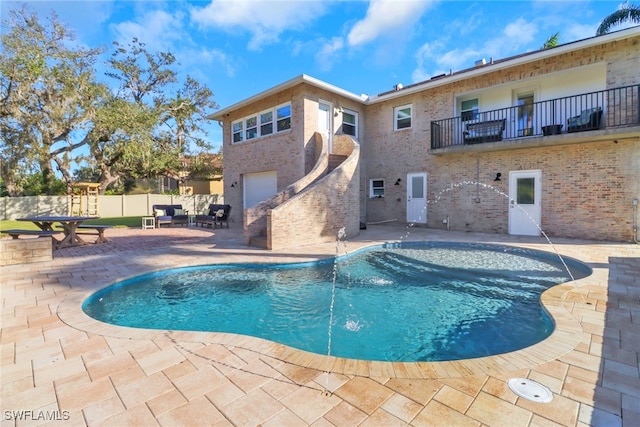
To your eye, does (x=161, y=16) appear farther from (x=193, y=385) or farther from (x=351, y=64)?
(x=193, y=385)

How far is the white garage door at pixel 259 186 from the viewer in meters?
14.2

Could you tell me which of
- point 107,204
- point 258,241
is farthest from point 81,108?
point 258,241

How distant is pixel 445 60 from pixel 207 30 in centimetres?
1111

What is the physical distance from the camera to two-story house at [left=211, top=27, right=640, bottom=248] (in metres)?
9.26

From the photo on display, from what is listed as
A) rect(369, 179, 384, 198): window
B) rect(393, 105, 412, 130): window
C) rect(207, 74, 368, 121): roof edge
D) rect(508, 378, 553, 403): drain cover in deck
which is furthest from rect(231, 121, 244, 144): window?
rect(508, 378, 553, 403): drain cover in deck

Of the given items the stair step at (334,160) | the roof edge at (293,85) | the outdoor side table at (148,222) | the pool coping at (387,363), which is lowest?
A: the pool coping at (387,363)

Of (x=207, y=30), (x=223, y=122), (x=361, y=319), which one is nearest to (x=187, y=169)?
(x=223, y=122)

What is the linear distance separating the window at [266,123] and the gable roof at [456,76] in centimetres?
80

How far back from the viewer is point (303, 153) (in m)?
12.3

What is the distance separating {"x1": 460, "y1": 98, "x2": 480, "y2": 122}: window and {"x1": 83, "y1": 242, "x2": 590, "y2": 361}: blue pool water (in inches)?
269

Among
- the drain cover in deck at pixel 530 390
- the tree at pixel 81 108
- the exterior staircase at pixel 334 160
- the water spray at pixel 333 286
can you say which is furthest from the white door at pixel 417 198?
the tree at pixel 81 108

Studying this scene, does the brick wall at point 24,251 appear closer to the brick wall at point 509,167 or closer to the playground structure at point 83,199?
the brick wall at point 509,167

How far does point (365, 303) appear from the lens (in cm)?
502

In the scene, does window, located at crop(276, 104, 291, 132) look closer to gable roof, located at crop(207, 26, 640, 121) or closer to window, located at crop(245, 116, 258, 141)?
A: gable roof, located at crop(207, 26, 640, 121)
